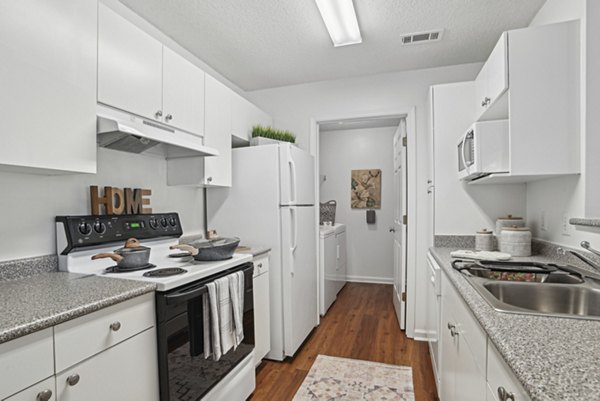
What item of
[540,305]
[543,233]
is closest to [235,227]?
[540,305]

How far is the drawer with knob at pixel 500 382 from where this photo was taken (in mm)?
704

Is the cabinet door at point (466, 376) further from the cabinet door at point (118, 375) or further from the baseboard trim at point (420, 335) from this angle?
the baseboard trim at point (420, 335)

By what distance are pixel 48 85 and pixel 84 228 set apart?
0.70 metres

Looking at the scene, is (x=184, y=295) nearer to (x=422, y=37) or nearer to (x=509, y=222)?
(x=509, y=222)

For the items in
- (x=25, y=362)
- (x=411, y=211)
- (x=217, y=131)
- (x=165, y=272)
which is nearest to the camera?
(x=25, y=362)

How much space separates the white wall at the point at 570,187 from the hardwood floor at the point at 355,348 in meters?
1.28

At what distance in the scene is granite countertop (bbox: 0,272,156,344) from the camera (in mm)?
896

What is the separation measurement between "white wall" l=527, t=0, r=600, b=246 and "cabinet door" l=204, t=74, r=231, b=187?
213cm

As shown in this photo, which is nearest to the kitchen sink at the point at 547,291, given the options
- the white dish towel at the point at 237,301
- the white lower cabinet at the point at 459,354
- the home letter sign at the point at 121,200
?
the white lower cabinet at the point at 459,354

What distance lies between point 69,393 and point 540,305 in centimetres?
179

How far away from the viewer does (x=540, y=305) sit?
1.33m

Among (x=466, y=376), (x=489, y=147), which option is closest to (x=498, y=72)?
(x=489, y=147)

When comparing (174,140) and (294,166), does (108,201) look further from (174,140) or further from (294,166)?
(294,166)

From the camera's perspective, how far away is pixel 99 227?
169 centimetres
